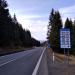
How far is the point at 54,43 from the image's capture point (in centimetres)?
9981

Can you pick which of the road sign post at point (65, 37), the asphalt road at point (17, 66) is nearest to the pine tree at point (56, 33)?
the asphalt road at point (17, 66)

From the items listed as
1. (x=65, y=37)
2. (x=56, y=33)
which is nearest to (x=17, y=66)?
(x=65, y=37)

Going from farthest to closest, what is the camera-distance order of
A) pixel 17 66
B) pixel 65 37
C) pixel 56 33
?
pixel 56 33 < pixel 17 66 < pixel 65 37

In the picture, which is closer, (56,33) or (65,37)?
(65,37)

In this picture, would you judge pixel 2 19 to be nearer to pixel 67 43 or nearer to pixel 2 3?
pixel 2 3

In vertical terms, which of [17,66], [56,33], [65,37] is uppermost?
[56,33]

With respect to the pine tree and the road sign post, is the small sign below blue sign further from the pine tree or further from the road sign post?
the pine tree

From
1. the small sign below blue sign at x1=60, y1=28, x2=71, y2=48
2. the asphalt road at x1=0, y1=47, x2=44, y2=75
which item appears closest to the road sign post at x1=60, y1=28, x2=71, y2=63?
the small sign below blue sign at x1=60, y1=28, x2=71, y2=48

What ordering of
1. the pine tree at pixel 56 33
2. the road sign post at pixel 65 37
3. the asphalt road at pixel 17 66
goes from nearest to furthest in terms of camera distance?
the asphalt road at pixel 17 66, the road sign post at pixel 65 37, the pine tree at pixel 56 33

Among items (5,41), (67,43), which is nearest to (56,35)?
(5,41)

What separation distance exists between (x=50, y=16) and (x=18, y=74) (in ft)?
357

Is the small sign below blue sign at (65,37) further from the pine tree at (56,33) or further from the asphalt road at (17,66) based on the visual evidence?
the pine tree at (56,33)

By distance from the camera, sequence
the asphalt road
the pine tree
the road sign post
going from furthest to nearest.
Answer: the pine tree < the road sign post < the asphalt road

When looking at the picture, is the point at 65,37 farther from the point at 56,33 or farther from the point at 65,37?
the point at 56,33
